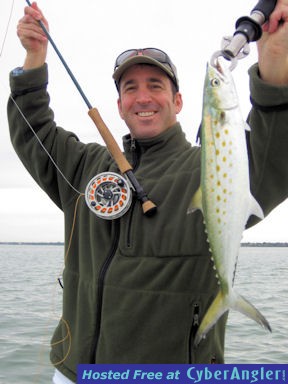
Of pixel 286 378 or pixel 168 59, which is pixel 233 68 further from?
pixel 286 378

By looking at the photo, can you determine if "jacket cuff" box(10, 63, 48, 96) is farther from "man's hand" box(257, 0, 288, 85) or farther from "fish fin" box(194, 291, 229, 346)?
"fish fin" box(194, 291, 229, 346)

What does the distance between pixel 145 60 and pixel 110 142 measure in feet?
2.14

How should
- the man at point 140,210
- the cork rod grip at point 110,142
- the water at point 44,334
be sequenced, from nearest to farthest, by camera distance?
1. the man at point 140,210
2. the cork rod grip at point 110,142
3. the water at point 44,334

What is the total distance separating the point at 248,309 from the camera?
231 centimetres

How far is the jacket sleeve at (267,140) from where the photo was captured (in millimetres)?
2646

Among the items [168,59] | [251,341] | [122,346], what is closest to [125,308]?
[122,346]

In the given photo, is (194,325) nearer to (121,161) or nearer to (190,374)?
(190,374)

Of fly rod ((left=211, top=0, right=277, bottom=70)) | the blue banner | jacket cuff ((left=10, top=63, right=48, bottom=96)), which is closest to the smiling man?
jacket cuff ((left=10, top=63, right=48, bottom=96))

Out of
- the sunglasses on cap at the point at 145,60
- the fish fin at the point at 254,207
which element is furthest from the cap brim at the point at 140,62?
the fish fin at the point at 254,207

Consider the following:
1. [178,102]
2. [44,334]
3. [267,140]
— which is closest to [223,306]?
[267,140]

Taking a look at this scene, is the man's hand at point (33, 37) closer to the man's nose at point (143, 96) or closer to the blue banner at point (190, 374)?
the man's nose at point (143, 96)

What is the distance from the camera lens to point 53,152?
381 centimetres

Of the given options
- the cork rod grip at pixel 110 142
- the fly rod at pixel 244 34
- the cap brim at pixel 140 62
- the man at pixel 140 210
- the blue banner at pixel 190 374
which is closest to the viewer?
the fly rod at pixel 244 34

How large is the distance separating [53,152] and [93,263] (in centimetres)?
107
